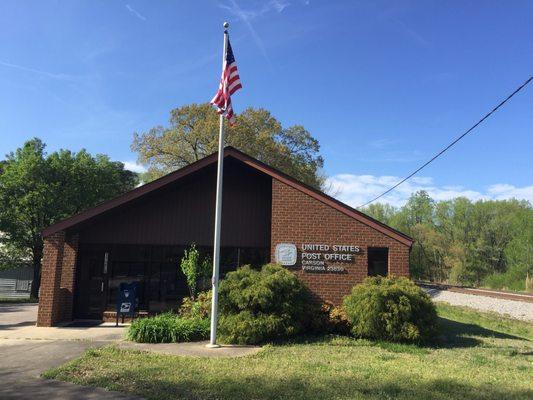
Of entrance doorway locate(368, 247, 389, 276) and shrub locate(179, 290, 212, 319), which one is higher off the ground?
entrance doorway locate(368, 247, 389, 276)

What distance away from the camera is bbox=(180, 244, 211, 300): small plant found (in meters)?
13.8

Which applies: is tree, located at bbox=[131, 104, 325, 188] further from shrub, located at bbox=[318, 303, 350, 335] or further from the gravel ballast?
shrub, located at bbox=[318, 303, 350, 335]

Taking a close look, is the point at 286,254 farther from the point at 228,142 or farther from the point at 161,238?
the point at 228,142

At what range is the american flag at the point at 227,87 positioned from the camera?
37.0 ft

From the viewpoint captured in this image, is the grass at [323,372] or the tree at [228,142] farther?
the tree at [228,142]

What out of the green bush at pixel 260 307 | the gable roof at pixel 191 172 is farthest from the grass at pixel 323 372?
the gable roof at pixel 191 172

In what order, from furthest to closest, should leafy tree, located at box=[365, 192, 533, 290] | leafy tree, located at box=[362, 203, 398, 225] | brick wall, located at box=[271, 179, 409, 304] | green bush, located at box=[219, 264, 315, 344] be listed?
leafy tree, located at box=[362, 203, 398, 225] → leafy tree, located at box=[365, 192, 533, 290] → brick wall, located at box=[271, 179, 409, 304] → green bush, located at box=[219, 264, 315, 344]

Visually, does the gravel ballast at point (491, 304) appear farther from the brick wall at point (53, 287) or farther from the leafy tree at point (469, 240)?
the leafy tree at point (469, 240)

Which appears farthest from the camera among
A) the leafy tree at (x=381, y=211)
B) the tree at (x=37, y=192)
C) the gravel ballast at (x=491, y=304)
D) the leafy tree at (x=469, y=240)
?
the leafy tree at (x=381, y=211)

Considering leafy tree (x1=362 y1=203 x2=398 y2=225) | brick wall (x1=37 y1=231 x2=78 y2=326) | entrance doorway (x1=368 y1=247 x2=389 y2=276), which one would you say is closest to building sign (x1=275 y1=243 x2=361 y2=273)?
entrance doorway (x1=368 y1=247 x2=389 y2=276)

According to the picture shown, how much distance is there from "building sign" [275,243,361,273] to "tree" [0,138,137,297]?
21509 mm

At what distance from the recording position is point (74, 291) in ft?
49.4

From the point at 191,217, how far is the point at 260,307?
4.85 meters

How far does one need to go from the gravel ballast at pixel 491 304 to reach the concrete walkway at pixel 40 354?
18.3 metres
